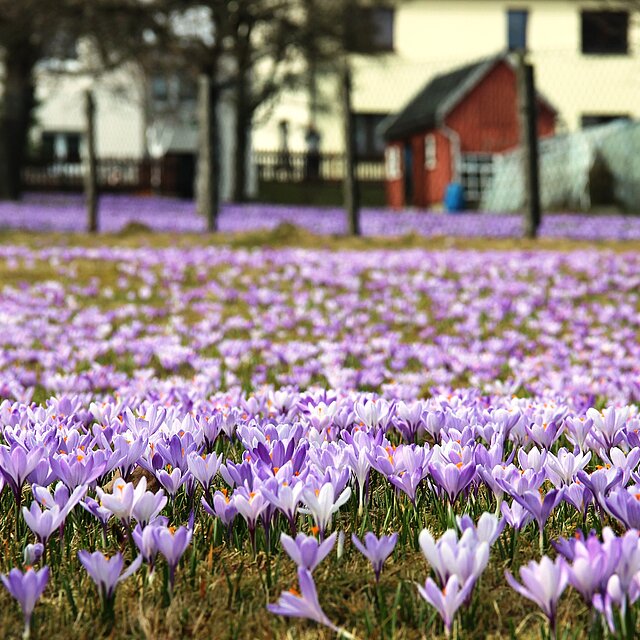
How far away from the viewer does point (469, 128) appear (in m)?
36.9

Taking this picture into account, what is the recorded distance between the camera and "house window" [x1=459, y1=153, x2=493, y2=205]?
36625mm

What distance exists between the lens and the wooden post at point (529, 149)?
1504 cm

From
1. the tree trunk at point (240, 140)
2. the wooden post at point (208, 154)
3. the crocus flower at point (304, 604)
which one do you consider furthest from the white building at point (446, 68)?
the crocus flower at point (304, 604)

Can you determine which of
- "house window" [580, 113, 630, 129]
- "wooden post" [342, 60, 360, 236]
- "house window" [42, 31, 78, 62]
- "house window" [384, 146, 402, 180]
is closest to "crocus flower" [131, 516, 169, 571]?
"wooden post" [342, 60, 360, 236]

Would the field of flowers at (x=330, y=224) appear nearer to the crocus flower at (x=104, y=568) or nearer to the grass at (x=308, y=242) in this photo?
the grass at (x=308, y=242)

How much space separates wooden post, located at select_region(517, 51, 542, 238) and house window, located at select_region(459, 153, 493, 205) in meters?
20.9

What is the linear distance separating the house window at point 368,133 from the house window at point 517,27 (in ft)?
24.8

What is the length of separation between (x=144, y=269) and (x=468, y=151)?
27792 millimetres

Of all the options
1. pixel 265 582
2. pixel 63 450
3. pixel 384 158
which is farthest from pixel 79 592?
pixel 384 158

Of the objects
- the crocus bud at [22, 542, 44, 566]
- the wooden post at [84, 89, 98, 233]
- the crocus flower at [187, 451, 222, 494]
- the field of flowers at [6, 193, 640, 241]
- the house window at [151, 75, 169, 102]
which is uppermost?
the house window at [151, 75, 169, 102]

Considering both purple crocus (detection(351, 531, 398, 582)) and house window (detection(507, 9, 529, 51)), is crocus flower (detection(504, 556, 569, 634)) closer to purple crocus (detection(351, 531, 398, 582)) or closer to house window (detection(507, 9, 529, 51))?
purple crocus (detection(351, 531, 398, 582))

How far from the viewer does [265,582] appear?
2.11 m

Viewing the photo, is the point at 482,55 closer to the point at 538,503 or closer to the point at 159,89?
the point at 159,89

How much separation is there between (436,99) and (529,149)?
2420cm
